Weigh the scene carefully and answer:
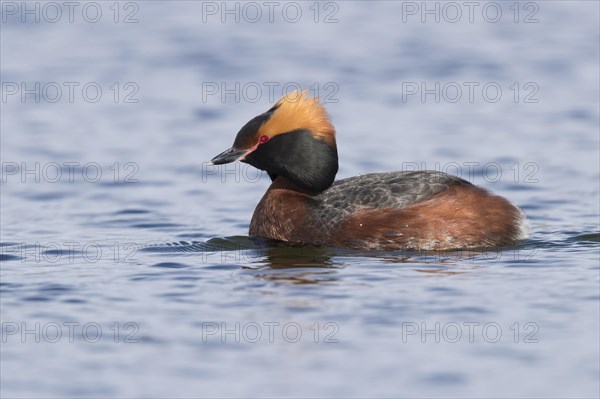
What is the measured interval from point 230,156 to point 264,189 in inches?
125

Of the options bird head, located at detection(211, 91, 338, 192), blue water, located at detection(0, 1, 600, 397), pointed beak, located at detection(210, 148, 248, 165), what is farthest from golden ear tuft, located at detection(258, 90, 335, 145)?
blue water, located at detection(0, 1, 600, 397)

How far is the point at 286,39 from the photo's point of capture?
23.1 meters

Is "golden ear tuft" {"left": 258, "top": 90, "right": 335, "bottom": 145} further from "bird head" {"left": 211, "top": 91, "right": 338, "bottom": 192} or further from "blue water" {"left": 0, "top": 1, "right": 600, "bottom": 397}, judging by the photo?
"blue water" {"left": 0, "top": 1, "right": 600, "bottom": 397}

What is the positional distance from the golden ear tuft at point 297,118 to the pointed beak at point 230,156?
0.27 meters

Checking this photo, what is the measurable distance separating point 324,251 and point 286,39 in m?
10.9

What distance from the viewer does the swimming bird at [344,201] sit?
12711 mm

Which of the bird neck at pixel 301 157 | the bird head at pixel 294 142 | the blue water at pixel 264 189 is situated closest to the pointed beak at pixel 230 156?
the bird head at pixel 294 142

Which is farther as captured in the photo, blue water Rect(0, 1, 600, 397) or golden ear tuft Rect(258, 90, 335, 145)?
golden ear tuft Rect(258, 90, 335, 145)

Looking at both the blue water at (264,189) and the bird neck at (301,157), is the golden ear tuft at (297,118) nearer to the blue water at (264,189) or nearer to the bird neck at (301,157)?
the bird neck at (301,157)

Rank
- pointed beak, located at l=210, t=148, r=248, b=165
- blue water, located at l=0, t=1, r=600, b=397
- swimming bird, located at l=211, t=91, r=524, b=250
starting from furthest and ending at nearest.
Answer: pointed beak, located at l=210, t=148, r=248, b=165, swimming bird, located at l=211, t=91, r=524, b=250, blue water, located at l=0, t=1, r=600, b=397

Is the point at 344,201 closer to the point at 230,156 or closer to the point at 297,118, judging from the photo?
the point at 297,118

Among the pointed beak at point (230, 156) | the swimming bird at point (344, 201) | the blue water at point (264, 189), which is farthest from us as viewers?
the pointed beak at point (230, 156)

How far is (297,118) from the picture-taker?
13.1 m

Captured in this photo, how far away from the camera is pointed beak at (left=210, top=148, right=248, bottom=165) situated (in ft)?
42.9
